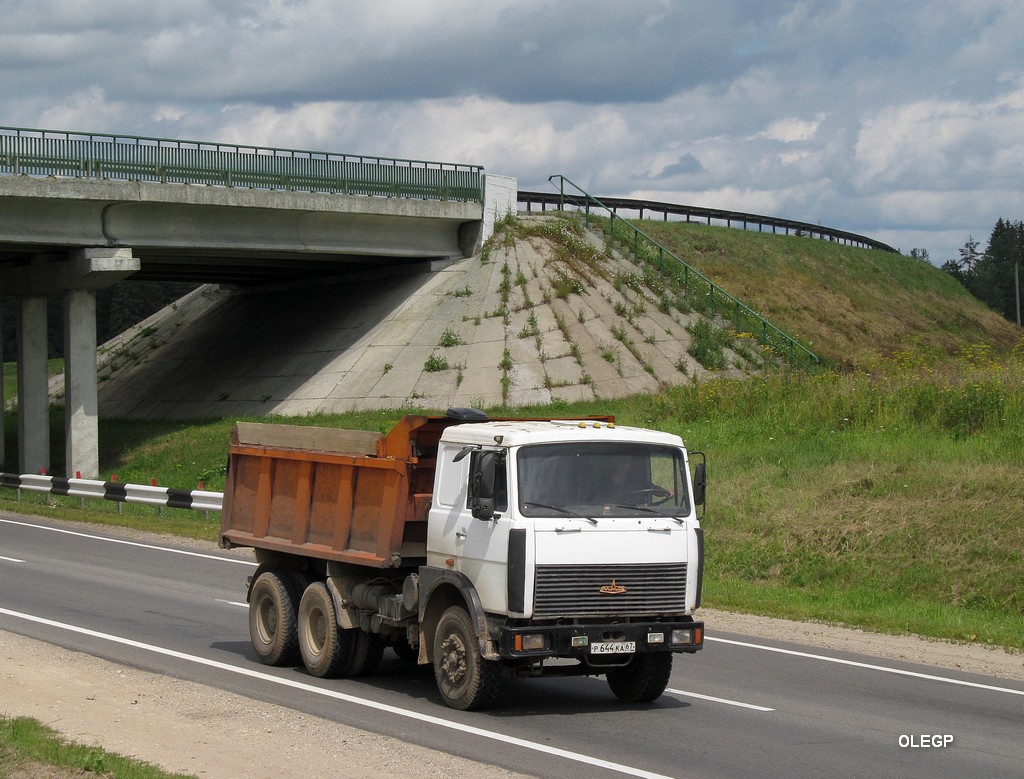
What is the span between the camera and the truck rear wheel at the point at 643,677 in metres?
10.6

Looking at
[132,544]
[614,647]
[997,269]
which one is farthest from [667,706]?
[997,269]

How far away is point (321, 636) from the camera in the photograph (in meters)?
12.0

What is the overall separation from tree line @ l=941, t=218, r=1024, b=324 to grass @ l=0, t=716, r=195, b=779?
117m

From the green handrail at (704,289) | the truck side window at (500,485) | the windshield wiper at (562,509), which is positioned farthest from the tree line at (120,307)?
the windshield wiper at (562,509)

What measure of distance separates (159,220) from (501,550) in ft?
87.6

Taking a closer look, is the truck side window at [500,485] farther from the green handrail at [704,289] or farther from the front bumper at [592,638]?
the green handrail at [704,289]

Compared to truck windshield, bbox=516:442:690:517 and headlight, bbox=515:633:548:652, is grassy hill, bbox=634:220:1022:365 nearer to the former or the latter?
truck windshield, bbox=516:442:690:517

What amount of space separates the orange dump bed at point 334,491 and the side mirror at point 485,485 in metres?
1.00

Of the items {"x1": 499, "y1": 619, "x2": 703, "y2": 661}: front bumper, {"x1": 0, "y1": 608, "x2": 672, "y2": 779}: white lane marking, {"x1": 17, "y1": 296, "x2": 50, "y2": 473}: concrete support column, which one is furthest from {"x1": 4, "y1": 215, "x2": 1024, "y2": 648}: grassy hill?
{"x1": 0, "y1": 608, "x2": 672, "y2": 779}: white lane marking

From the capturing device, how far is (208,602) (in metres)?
16.7

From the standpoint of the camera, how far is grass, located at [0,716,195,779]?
25.7ft

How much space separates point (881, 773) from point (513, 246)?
1352 inches

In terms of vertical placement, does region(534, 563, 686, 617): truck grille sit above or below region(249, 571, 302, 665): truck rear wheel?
above

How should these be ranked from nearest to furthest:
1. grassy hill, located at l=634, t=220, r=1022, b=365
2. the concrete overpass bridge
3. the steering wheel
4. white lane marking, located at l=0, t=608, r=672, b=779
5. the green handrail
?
white lane marking, located at l=0, t=608, r=672, b=779, the steering wheel, the concrete overpass bridge, the green handrail, grassy hill, located at l=634, t=220, r=1022, b=365
